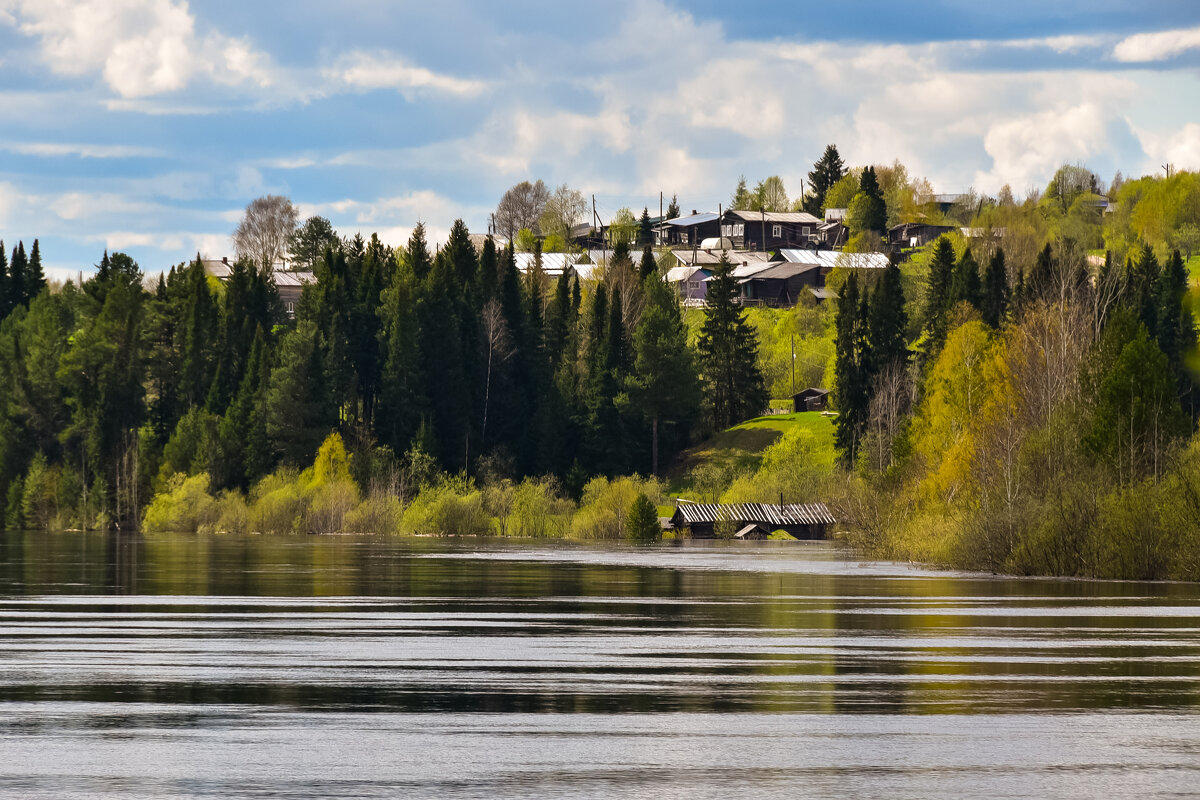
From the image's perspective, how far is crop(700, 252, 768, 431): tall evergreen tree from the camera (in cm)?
13412

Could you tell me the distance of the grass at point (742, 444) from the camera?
123875 mm

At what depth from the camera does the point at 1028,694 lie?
19297 millimetres

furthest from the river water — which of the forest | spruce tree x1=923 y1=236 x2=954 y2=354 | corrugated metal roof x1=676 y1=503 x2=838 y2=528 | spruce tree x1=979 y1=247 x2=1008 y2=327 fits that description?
spruce tree x1=923 y1=236 x2=954 y2=354

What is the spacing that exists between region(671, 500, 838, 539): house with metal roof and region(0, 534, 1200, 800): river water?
5977 cm

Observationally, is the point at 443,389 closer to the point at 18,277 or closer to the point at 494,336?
the point at 494,336

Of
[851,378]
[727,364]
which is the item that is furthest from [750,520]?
[727,364]

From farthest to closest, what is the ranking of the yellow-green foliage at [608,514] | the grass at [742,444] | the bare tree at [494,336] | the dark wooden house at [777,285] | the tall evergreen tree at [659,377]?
the dark wooden house at [777,285]
the bare tree at [494,336]
the tall evergreen tree at [659,377]
the grass at [742,444]
the yellow-green foliage at [608,514]

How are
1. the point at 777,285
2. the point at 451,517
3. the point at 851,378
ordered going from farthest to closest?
the point at 777,285 < the point at 851,378 < the point at 451,517

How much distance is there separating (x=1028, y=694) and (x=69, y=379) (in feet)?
418

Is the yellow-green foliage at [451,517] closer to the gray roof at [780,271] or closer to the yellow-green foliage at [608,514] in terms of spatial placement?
the yellow-green foliage at [608,514]

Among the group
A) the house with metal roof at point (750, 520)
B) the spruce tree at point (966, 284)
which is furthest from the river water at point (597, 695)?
the spruce tree at point (966, 284)

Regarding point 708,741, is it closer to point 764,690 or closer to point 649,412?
point 764,690

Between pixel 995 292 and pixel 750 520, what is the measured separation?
33866mm

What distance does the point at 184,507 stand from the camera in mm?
119062
